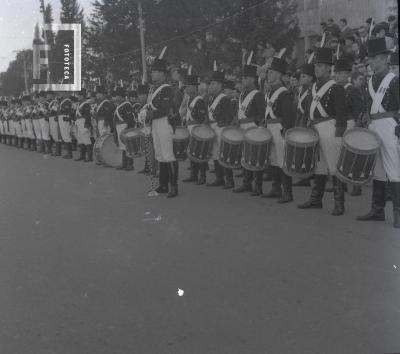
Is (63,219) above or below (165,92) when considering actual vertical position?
Answer: below

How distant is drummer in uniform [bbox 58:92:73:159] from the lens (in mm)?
18578

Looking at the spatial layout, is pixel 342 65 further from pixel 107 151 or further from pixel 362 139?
pixel 107 151

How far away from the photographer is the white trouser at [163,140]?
9.88 meters

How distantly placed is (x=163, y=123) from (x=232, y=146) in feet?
4.17

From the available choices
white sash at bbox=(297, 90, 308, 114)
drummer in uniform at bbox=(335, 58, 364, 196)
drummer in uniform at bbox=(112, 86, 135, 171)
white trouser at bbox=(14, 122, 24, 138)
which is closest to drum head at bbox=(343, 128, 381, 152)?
drummer in uniform at bbox=(335, 58, 364, 196)

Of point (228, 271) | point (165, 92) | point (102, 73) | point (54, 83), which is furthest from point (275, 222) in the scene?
point (102, 73)

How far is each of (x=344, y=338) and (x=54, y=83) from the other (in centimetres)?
1891

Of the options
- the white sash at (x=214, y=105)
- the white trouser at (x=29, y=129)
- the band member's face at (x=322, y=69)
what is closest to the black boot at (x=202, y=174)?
the white sash at (x=214, y=105)

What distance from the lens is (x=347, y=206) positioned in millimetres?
8398

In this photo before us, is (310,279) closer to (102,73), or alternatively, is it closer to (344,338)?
(344,338)

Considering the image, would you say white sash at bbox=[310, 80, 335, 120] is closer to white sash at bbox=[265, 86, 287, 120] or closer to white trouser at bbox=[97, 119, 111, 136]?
white sash at bbox=[265, 86, 287, 120]

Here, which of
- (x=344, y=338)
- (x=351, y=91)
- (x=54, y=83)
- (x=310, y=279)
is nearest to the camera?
(x=344, y=338)

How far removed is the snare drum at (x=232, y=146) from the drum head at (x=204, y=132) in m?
0.86

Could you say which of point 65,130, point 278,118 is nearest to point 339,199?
point 278,118
